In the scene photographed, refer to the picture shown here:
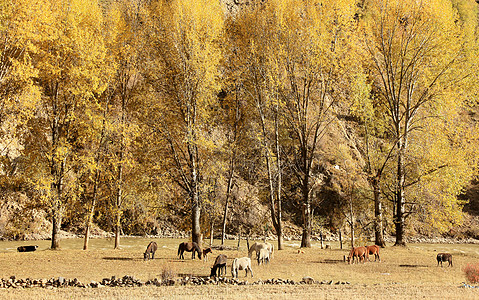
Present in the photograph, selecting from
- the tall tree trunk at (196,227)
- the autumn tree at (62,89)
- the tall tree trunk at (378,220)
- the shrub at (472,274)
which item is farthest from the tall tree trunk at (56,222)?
the shrub at (472,274)

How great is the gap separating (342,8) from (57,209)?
22060 millimetres

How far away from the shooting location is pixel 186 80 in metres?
23.9

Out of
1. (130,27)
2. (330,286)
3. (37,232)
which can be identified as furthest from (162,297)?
(37,232)

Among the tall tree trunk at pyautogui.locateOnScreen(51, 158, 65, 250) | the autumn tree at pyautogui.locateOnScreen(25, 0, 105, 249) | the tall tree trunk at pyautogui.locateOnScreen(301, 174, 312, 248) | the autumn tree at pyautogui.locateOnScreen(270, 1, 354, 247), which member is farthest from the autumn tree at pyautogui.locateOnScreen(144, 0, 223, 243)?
the tall tree trunk at pyautogui.locateOnScreen(301, 174, 312, 248)

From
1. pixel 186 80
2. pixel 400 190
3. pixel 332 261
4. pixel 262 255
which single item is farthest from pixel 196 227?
pixel 400 190

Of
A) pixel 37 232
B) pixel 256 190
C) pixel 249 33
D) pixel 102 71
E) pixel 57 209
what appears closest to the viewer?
pixel 57 209

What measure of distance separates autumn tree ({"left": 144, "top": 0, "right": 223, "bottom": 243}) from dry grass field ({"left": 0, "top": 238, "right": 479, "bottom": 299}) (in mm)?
6006

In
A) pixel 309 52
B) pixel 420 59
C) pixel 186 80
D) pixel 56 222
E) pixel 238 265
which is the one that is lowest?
pixel 238 265

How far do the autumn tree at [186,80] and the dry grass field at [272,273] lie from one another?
601 cm

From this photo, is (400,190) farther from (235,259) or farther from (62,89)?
(62,89)

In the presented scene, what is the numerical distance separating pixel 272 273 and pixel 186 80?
13.1 m

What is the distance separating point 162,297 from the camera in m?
11.1

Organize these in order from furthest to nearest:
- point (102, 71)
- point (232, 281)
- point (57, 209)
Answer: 1. point (102, 71)
2. point (57, 209)
3. point (232, 281)

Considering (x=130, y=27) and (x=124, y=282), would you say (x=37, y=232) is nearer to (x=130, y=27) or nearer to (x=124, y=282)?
(x=130, y=27)
